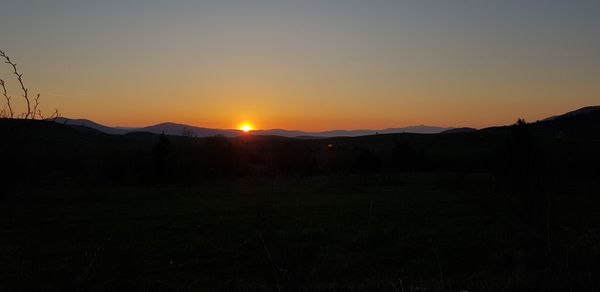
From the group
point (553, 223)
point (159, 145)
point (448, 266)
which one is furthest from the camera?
point (159, 145)

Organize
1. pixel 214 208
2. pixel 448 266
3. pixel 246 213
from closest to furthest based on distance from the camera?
pixel 448 266, pixel 246 213, pixel 214 208

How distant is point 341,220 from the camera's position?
22125 mm

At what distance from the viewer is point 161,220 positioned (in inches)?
933

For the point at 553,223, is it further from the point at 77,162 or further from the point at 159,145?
the point at 77,162

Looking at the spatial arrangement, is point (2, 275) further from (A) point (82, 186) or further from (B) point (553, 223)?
(A) point (82, 186)

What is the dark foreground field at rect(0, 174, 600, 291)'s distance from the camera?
770 centimetres

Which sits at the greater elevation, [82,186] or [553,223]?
[553,223]

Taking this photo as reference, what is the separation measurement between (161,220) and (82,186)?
1332 inches

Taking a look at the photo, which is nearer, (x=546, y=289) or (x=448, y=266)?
(x=546, y=289)

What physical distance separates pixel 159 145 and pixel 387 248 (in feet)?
202

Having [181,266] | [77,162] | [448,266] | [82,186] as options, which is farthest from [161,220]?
[77,162]

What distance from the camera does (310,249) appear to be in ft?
42.1

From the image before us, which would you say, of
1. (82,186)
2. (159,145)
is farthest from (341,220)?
(159,145)

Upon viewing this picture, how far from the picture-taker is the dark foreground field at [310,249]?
303 inches
